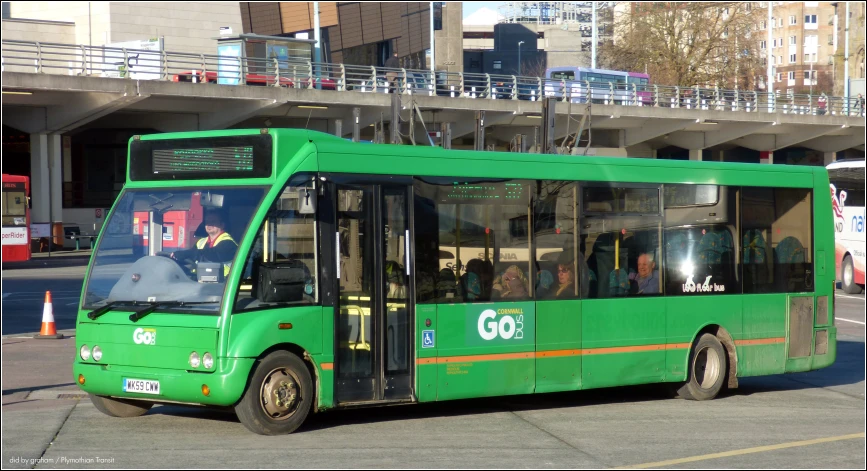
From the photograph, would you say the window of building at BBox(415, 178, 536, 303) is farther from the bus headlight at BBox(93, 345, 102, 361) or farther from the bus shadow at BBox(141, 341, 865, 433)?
the bus headlight at BBox(93, 345, 102, 361)

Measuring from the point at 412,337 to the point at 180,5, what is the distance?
58.0 m

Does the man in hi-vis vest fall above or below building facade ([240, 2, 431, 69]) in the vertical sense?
below

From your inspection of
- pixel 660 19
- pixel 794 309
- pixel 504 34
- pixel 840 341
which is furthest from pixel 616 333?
pixel 504 34

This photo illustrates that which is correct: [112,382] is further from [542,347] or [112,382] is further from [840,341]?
[840,341]

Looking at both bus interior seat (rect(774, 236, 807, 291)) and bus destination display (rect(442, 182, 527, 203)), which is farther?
bus interior seat (rect(774, 236, 807, 291))

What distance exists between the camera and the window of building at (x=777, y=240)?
13.2 metres

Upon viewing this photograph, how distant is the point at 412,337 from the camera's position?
33.3 ft

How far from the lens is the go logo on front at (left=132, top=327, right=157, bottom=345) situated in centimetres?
920

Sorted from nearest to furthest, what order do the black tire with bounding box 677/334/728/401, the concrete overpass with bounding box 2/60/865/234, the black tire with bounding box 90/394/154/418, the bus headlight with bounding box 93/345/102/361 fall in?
the bus headlight with bounding box 93/345/102/361 < the black tire with bounding box 90/394/154/418 < the black tire with bounding box 677/334/728/401 < the concrete overpass with bounding box 2/60/865/234

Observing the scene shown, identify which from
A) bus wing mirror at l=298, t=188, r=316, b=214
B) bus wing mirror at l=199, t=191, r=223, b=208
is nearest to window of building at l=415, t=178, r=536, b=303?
bus wing mirror at l=298, t=188, r=316, b=214

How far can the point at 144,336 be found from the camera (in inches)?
364

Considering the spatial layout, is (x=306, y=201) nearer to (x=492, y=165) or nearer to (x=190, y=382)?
(x=190, y=382)

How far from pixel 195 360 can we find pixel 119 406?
1.49m

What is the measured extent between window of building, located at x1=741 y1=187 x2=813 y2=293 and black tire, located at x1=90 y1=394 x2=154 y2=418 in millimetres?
7125
